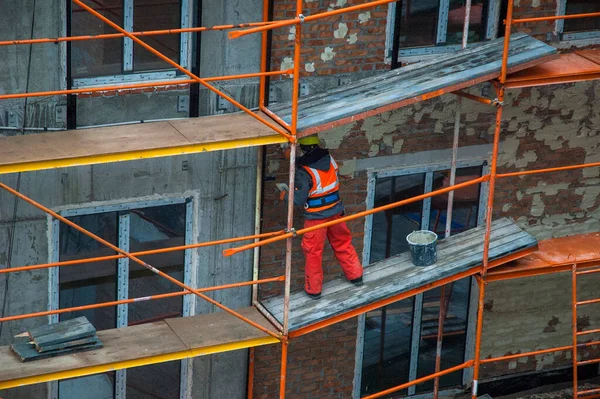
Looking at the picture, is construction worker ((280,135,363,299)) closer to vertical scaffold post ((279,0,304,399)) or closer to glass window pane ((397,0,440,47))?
vertical scaffold post ((279,0,304,399))

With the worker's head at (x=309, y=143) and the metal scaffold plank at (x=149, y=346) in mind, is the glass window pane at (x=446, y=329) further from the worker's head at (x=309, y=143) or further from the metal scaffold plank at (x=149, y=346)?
the worker's head at (x=309, y=143)

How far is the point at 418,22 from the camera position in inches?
484

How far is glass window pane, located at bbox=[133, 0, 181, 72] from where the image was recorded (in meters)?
11.1

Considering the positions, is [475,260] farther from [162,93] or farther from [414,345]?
[162,93]

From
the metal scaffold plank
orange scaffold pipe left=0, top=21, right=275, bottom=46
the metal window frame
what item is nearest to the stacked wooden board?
the metal scaffold plank

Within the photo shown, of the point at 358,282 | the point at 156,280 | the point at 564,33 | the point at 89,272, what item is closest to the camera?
the point at 358,282

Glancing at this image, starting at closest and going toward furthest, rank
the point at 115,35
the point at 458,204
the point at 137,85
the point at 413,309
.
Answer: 1. the point at 137,85
2. the point at 115,35
3. the point at 458,204
4. the point at 413,309

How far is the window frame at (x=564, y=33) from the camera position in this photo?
12.6 metres

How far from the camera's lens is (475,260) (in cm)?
1151

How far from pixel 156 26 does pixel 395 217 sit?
3.37 m

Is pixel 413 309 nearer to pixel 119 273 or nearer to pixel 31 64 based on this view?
pixel 119 273

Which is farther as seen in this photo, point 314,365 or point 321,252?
point 314,365

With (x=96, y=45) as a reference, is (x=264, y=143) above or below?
below

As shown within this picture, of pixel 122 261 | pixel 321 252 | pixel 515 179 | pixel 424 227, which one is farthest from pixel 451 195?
pixel 122 261
